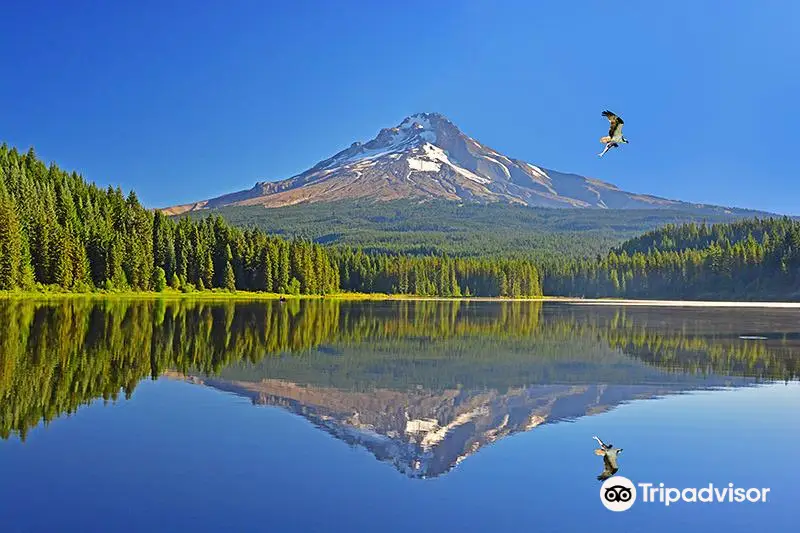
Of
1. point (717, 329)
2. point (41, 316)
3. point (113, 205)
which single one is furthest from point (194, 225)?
point (717, 329)

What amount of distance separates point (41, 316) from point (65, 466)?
161 feet

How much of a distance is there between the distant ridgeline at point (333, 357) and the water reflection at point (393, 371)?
0.29ft

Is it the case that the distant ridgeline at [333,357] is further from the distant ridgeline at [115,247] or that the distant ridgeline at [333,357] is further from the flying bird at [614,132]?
the distant ridgeline at [115,247]

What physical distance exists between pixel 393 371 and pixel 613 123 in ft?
75.9

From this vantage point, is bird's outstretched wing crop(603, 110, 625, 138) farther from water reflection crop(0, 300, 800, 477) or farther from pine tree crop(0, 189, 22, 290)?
pine tree crop(0, 189, 22, 290)

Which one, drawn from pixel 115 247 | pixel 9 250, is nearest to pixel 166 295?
pixel 115 247

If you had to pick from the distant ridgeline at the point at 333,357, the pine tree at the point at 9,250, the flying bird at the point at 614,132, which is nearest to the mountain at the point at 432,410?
the distant ridgeline at the point at 333,357

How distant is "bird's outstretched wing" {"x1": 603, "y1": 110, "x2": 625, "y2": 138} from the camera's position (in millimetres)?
13578

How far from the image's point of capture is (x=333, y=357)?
40125 mm

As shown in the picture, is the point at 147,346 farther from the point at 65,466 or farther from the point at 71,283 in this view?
the point at 71,283

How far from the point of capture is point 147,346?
41812mm

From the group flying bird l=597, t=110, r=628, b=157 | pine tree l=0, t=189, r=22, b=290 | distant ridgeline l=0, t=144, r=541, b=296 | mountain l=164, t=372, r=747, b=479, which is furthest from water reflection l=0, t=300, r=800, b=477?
distant ridgeline l=0, t=144, r=541, b=296

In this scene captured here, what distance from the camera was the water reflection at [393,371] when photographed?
22.6 metres

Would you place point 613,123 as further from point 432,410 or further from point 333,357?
point 333,357
